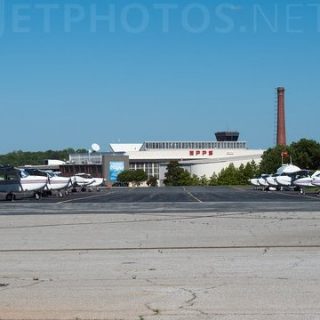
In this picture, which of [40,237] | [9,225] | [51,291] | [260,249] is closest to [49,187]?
[9,225]

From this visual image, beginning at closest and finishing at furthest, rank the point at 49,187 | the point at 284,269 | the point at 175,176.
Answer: the point at 284,269 < the point at 49,187 < the point at 175,176

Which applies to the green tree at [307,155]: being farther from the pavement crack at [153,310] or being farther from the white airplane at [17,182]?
the pavement crack at [153,310]

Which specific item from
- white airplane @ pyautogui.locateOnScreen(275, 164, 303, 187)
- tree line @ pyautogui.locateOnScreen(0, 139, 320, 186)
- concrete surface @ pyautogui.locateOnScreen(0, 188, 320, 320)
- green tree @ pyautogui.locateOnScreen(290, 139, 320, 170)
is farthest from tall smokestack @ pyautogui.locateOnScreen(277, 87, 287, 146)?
concrete surface @ pyautogui.locateOnScreen(0, 188, 320, 320)

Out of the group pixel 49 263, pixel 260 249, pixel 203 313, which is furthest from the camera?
pixel 260 249

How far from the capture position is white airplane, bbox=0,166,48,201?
49.2 m

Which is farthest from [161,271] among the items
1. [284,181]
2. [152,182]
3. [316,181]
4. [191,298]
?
[152,182]

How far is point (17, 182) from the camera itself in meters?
49.8

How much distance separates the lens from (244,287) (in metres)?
10.4

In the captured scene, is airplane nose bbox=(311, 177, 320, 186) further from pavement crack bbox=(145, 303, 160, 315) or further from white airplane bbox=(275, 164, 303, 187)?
pavement crack bbox=(145, 303, 160, 315)

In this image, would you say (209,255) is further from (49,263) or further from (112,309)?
(112,309)

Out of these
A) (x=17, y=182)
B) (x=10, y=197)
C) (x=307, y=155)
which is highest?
(x=307, y=155)

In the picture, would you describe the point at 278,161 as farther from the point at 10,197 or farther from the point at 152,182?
the point at 10,197

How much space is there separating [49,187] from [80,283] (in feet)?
157

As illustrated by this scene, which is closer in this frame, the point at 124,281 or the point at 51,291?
the point at 51,291
